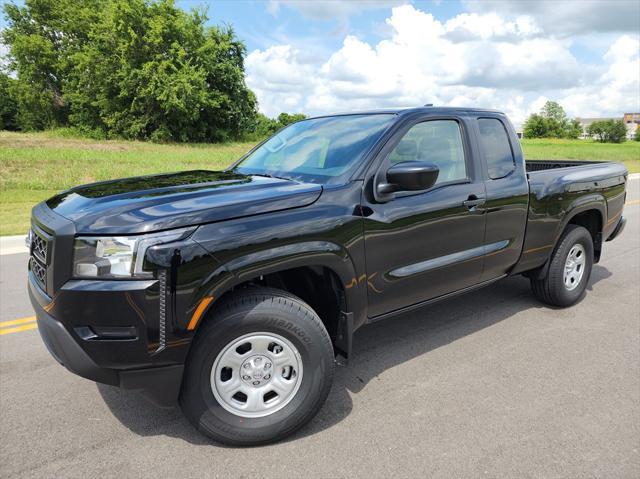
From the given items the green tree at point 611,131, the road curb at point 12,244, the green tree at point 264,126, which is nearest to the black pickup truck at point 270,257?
the road curb at point 12,244

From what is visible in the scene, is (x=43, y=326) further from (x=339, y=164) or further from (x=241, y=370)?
(x=339, y=164)

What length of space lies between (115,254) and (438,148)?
2376 millimetres

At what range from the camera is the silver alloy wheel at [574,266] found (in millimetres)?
4762

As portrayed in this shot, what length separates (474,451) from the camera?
2.56 m

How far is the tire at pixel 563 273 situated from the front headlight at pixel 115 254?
3.72 meters

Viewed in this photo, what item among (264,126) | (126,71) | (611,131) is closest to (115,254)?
(126,71)

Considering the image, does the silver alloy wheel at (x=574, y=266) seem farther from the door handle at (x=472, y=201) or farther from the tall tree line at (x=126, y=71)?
the tall tree line at (x=126, y=71)

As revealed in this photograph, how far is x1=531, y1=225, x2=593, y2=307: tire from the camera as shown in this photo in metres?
4.60

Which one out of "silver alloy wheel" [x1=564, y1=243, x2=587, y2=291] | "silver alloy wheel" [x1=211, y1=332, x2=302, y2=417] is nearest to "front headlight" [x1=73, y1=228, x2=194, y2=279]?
"silver alloy wheel" [x1=211, y1=332, x2=302, y2=417]

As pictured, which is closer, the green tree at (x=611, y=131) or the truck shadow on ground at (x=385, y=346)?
the truck shadow on ground at (x=385, y=346)

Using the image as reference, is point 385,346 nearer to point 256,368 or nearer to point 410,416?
point 410,416

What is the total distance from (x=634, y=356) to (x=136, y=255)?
365 cm

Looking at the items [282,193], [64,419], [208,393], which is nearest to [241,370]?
[208,393]

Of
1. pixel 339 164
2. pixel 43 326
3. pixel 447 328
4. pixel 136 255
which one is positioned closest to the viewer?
pixel 136 255
